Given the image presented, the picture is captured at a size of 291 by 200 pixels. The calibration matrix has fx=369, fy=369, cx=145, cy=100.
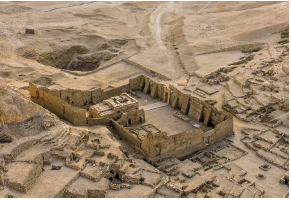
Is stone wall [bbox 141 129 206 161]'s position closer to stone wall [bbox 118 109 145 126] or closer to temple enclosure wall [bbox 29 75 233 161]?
temple enclosure wall [bbox 29 75 233 161]

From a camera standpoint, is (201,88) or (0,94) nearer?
(0,94)

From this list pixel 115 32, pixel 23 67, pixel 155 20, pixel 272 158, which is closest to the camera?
pixel 272 158

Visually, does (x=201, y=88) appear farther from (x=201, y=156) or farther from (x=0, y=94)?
(x=0, y=94)

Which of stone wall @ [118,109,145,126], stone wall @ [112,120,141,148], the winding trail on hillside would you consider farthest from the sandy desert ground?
stone wall @ [118,109,145,126]

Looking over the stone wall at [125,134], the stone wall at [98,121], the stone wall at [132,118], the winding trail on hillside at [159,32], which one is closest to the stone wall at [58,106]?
the stone wall at [98,121]

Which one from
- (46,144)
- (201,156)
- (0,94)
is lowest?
(201,156)

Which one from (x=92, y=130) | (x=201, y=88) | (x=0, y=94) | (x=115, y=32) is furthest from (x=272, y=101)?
(x=115, y=32)

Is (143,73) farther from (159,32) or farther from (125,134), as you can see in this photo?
(159,32)

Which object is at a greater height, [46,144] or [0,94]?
[0,94]

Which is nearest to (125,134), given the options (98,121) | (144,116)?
(98,121)
